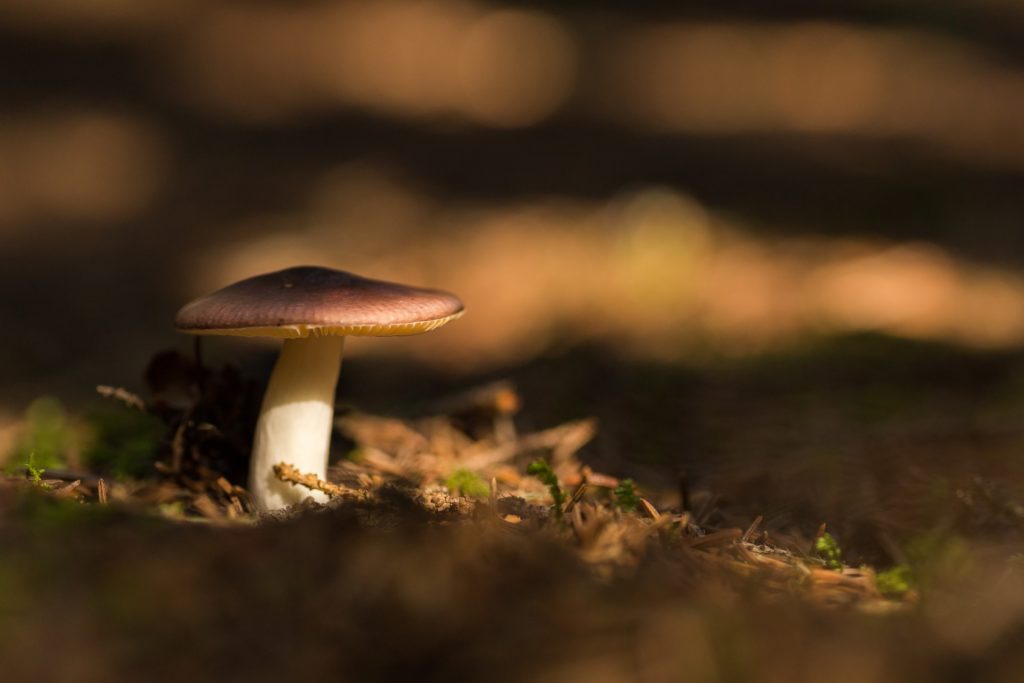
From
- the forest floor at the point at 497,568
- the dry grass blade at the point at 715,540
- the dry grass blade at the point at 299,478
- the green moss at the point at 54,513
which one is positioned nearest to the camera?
the forest floor at the point at 497,568

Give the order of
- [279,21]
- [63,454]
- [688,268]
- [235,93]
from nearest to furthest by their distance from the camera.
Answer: [63,454], [688,268], [235,93], [279,21]

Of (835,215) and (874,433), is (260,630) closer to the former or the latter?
(874,433)

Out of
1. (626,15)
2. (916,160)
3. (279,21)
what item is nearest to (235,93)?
(279,21)

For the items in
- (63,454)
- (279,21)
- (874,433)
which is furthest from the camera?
(279,21)

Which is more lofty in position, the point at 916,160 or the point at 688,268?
the point at 916,160

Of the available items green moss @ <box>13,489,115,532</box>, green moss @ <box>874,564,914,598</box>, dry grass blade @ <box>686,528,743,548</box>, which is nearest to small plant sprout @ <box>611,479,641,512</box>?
dry grass blade @ <box>686,528,743,548</box>

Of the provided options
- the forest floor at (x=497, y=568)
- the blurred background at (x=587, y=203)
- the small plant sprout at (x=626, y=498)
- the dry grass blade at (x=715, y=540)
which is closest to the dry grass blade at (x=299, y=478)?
the forest floor at (x=497, y=568)

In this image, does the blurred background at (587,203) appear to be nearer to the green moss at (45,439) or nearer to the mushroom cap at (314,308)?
the green moss at (45,439)
